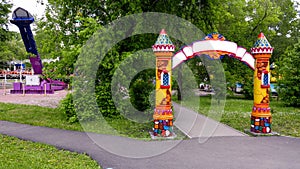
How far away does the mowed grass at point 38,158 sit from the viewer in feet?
19.7

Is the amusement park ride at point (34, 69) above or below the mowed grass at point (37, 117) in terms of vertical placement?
above

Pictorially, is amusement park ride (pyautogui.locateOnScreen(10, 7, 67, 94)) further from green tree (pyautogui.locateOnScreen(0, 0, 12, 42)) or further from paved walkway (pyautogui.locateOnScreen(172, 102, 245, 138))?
paved walkway (pyautogui.locateOnScreen(172, 102, 245, 138))

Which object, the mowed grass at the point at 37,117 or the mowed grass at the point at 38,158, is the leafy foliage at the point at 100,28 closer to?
the mowed grass at the point at 37,117

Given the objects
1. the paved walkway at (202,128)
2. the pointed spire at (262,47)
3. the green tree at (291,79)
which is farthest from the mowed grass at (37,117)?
the green tree at (291,79)

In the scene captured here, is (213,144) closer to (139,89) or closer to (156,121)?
(156,121)

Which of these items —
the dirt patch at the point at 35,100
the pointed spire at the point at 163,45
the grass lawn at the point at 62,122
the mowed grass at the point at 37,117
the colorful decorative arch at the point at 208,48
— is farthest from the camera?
the dirt patch at the point at 35,100

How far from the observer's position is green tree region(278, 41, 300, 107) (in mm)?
18016

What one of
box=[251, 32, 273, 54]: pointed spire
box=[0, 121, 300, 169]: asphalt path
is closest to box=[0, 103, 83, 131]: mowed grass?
box=[0, 121, 300, 169]: asphalt path

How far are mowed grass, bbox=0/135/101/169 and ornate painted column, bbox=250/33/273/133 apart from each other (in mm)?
5791

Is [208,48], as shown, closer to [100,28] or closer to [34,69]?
[100,28]

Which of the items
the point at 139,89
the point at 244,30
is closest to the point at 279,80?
the point at 244,30

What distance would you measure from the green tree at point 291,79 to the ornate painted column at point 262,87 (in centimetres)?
928

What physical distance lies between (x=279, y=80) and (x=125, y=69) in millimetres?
11856

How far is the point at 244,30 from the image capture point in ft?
70.4
